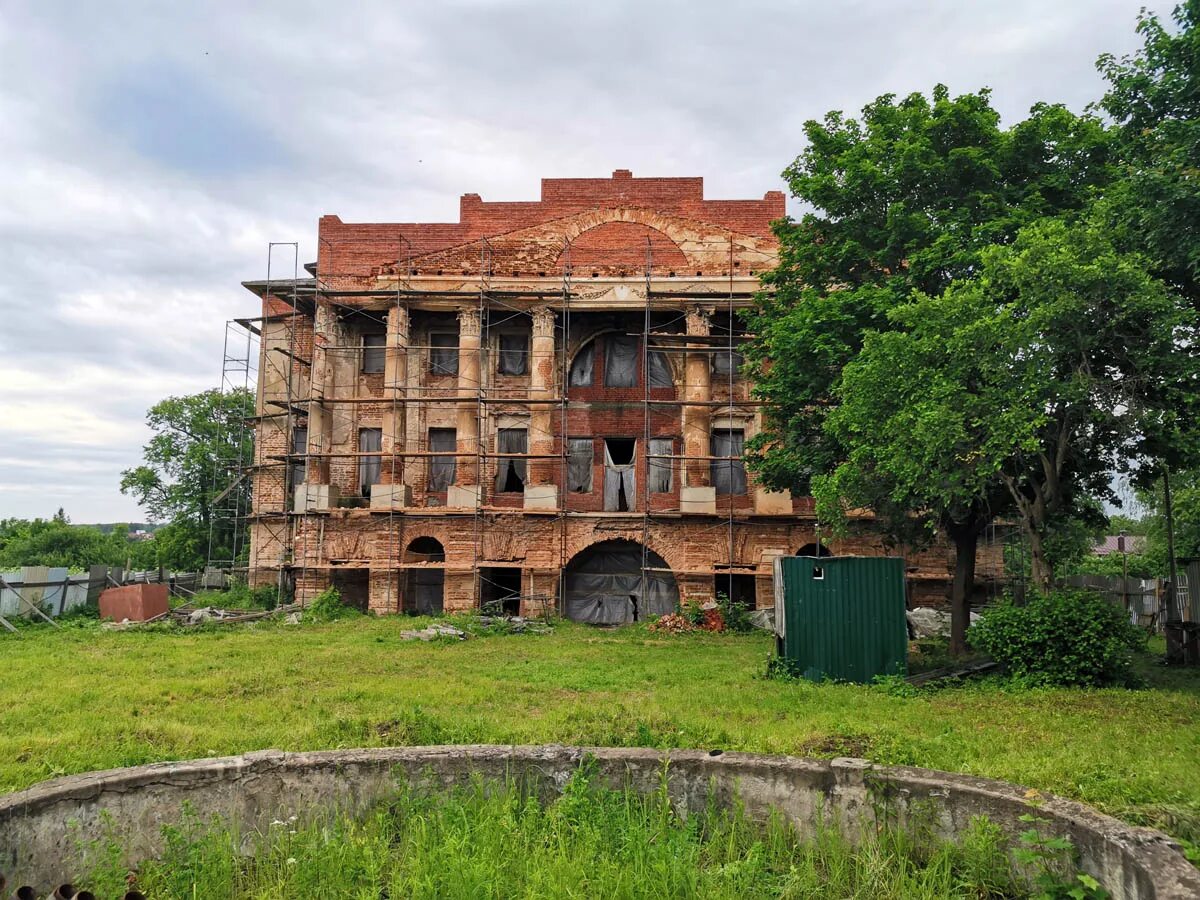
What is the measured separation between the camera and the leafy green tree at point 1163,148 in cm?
983

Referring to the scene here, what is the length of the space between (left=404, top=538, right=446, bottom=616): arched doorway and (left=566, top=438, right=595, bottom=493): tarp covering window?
4599 millimetres

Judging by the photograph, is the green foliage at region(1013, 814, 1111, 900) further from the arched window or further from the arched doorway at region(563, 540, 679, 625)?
the arched window

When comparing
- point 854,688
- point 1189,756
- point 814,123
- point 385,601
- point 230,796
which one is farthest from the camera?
point 385,601

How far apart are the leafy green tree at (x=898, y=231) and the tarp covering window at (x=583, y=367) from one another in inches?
355

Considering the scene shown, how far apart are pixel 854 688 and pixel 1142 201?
25.0 ft

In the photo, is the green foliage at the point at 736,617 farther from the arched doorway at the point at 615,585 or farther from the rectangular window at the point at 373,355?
the rectangular window at the point at 373,355

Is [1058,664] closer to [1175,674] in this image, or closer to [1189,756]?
[1175,674]

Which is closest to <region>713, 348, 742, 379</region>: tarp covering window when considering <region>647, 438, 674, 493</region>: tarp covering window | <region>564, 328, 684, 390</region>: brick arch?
<region>564, 328, 684, 390</region>: brick arch

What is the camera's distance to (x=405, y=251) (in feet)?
85.4

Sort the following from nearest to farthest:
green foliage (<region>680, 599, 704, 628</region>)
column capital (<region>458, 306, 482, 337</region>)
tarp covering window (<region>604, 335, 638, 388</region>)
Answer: green foliage (<region>680, 599, 704, 628</region>)
column capital (<region>458, 306, 482, 337</region>)
tarp covering window (<region>604, 335, 638, 388</region>)

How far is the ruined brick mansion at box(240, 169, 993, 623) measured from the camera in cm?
2344

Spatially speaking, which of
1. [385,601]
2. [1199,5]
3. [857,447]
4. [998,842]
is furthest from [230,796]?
[385,601]

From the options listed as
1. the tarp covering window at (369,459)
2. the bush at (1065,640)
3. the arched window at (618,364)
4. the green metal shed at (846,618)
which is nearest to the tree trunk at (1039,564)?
the bush at (1065,640)

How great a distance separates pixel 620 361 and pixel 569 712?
17462 millimetres
